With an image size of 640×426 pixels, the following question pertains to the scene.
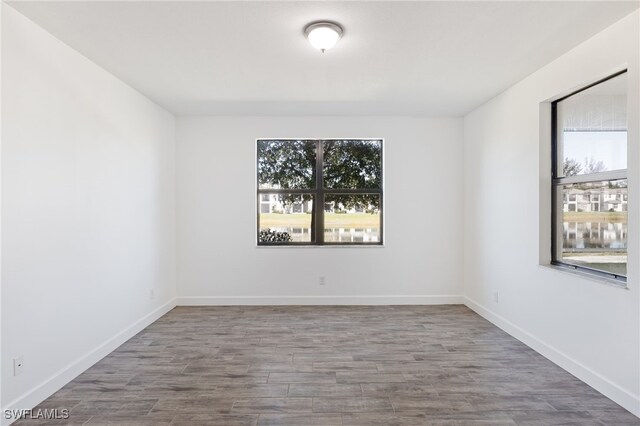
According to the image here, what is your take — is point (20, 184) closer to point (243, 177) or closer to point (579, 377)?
point (243, 177)

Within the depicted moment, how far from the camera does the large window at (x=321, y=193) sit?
505cm

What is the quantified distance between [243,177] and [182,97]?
A: 4.17 ft

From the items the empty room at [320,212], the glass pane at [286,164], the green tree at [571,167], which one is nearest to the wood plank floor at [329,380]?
the empty room at [320,212]

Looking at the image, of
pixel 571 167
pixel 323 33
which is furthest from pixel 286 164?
pixel 571 167

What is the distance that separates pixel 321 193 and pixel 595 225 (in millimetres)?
3088

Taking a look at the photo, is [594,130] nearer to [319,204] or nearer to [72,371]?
[319,204]

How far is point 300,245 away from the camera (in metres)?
5.00

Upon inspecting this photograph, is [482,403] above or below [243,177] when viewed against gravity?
below

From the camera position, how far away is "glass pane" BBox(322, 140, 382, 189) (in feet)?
16.6

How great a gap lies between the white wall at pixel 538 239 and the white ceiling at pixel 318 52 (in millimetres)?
217

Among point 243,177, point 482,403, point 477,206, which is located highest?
point 243,177

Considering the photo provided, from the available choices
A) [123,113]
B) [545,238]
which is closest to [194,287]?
[123,113]

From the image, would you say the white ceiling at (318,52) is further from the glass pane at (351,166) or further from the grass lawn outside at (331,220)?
the grass lawn outside at (331,220)

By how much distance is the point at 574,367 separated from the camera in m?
2.81
